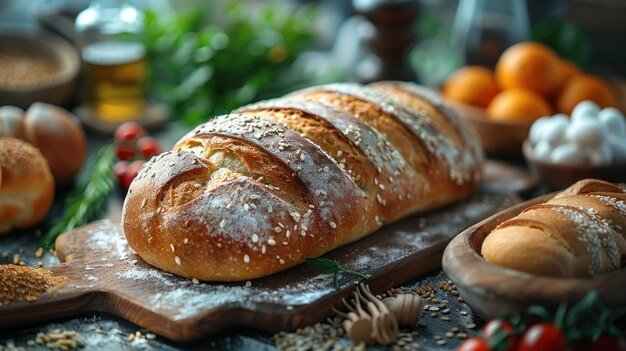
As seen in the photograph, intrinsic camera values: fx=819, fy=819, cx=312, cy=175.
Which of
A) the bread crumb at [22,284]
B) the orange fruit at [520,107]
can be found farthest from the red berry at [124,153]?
the orange fruit at [520,107]

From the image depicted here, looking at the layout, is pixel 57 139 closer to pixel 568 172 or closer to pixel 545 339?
pixel 568 172

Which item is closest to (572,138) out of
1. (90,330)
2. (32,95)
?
(90,330)

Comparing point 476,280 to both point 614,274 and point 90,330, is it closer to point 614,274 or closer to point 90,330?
point 614,274

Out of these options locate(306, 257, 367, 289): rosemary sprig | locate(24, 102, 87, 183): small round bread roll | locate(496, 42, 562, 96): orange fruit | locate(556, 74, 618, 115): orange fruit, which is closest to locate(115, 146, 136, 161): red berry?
locate(24, 102, 87, 183): small round bread roll

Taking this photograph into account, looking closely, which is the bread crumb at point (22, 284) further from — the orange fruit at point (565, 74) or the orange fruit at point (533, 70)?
the orange fruit at point (565, 74)

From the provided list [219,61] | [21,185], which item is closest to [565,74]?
[219,61]

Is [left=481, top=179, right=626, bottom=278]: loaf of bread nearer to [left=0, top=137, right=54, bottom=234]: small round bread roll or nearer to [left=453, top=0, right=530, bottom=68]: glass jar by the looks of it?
[left=0, top=137, right=54, bottom=234]: small round bread roll

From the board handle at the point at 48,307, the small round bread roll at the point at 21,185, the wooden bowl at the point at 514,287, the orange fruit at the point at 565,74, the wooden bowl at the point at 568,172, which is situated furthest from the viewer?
the orange fruit at the point at 565,74
